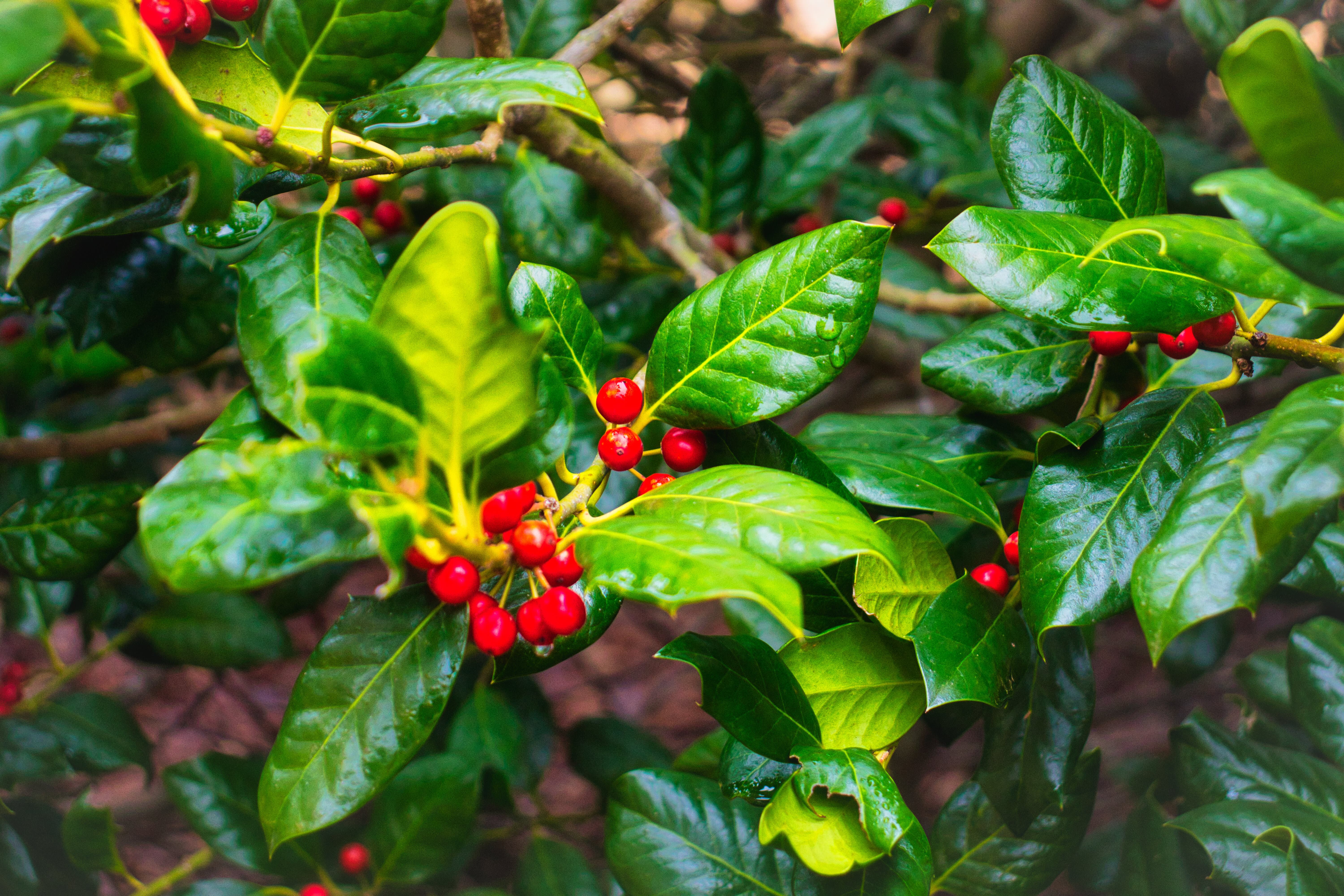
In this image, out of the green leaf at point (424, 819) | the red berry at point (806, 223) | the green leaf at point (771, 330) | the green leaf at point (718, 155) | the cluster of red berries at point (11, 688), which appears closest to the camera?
the green leaf at point (771, 330)

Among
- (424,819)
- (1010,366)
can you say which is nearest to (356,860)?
(424,819)

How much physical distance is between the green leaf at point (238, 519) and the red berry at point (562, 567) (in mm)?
135

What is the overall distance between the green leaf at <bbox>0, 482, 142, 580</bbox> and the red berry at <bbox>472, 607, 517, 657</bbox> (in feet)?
1.81

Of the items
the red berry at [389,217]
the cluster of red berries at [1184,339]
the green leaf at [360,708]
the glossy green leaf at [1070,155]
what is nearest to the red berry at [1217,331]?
the cluster of red berries at [1184,339]

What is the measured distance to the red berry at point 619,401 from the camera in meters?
0.61

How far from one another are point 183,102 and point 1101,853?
51.7 inches

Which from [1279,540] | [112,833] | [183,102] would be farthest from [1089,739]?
[183,102]

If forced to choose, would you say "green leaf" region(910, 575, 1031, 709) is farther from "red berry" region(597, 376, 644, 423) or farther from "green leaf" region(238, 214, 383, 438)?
"green leaf" region(238, 214, 383, 438)

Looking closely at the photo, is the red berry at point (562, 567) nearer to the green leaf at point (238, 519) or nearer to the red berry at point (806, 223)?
the green leaf at point (238, 519)

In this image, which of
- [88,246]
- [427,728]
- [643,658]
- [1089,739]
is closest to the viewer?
[427,728]

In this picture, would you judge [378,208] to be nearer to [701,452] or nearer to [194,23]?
[194,23]

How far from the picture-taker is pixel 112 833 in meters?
1.10

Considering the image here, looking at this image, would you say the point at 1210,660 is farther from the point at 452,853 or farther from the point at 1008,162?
the point at 452,853

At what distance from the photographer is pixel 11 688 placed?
4.26 ft
